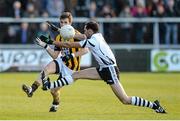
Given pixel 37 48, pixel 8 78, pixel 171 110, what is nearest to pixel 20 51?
pixel 37 48

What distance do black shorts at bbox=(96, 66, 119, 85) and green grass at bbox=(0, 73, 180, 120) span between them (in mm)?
755

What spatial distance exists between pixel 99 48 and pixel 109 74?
1.98ft

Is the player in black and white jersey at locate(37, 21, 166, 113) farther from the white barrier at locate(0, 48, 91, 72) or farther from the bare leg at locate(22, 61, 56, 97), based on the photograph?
the white barrier at locate(0, 48, 91, 72)

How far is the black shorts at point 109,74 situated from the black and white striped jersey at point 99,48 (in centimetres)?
10

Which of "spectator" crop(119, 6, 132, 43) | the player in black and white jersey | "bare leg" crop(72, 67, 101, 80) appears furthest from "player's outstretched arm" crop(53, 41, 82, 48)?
"spectator" crop(119, 6, 132, 43)

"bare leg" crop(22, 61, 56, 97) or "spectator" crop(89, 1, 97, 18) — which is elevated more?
"spectator" crop(89, 1, 97, 18)

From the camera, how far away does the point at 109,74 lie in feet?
49.5

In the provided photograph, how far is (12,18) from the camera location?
3030 centimetres

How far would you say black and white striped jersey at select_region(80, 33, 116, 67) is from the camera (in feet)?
48.7

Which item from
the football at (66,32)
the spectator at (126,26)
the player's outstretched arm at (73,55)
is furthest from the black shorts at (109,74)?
the spectator at (126,26)

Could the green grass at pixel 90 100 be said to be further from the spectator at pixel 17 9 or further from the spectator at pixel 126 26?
the spectator at pixel 17 9

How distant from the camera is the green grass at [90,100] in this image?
15156mm

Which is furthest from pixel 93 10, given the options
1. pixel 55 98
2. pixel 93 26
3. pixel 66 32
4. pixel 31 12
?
pixel 93 26

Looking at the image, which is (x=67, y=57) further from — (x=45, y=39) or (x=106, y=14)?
(x=106, y=14)
